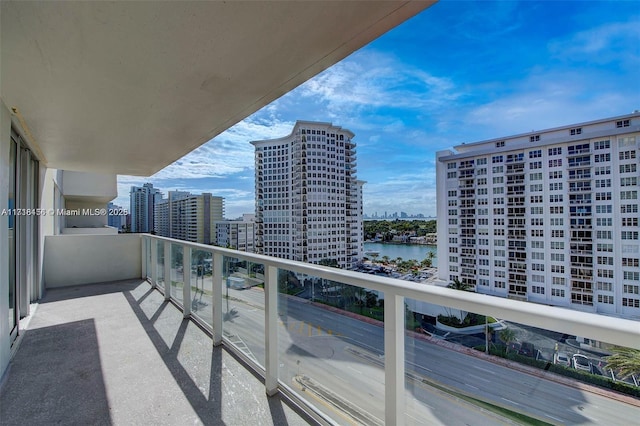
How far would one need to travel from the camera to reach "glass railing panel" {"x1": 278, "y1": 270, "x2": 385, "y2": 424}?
144 cm

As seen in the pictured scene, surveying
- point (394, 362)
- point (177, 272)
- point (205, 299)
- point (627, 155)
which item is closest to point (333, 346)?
point (394, 362)

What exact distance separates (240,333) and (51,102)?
2769 mm

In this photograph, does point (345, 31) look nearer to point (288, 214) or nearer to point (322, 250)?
point (322, 250)

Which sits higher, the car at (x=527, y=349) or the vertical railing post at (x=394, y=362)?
the car at (x=527, y=349)

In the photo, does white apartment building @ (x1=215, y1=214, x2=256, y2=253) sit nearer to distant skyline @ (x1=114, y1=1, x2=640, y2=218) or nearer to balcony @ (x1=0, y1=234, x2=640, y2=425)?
distant skyline @ (x1=114, y1=1, x2=640, y2=218)

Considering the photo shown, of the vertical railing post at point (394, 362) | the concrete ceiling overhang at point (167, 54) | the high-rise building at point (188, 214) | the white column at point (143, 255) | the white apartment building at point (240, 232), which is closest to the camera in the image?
the vertical railing post at point (394, 362)

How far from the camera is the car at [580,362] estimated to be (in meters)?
0.80

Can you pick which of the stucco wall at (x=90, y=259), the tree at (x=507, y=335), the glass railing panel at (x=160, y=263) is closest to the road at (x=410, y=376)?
the tree at (x=507, y=335)

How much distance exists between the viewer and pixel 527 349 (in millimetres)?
917

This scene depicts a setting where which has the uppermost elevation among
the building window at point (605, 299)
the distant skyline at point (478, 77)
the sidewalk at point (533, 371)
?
the distant skyline at point (478, 77)

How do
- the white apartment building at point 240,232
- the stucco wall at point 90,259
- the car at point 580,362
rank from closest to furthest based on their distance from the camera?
the car at point 580,362, the stucco wall at point 90,259, the white apartment building at point 240,232

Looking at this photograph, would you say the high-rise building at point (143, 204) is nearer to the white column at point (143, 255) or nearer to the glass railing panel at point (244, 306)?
the white column at point (143, 255)

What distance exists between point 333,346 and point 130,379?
1825 millimetres

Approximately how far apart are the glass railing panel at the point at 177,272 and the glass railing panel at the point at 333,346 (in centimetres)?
239
